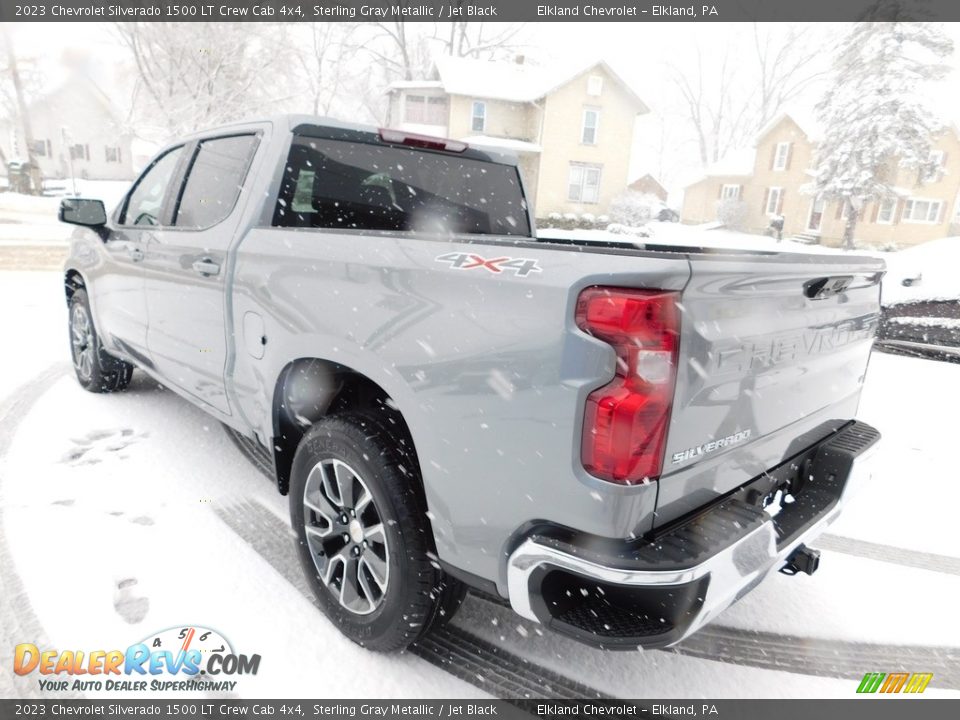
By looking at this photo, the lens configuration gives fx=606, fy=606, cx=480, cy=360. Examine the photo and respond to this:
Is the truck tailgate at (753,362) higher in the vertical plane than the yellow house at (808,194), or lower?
lower

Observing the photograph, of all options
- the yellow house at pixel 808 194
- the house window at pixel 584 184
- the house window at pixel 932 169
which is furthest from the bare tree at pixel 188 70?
the house window at pixel 932 169

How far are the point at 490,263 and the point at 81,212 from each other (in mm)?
3700

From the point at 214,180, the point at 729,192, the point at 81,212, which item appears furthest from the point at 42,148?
the point at 214,180

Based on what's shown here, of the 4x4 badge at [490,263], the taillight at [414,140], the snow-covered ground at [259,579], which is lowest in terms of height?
the snow-covered ground at [259,579]

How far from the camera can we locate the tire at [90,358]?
16.4 feet

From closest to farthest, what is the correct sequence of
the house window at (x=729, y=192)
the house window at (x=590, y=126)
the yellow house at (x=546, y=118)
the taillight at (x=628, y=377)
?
the taillight at (x=628, y=377)
the yellow house at (x=546, y=118)
the house window at (x=590, y=126)
the house window at (x=729, y=192)

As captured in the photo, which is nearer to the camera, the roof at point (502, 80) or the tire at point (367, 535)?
the tire at point (367, 535)

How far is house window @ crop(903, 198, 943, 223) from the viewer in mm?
31750

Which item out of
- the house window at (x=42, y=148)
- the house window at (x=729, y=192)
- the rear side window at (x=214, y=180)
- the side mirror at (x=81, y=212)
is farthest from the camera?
the house window at (x=42, y=148)

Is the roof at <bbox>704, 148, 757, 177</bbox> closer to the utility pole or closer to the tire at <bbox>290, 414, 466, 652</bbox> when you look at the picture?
the utility pole

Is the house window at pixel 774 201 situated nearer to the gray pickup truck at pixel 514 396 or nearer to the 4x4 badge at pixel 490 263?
the gray pickup truck at pixel 514 396

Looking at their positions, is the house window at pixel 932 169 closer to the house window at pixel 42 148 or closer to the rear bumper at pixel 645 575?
the rear bumper at pixel 645 575

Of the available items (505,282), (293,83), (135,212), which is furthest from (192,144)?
(293,83)

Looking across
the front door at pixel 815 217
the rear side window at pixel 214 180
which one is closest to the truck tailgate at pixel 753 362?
the rear side window at pixel 214 180
